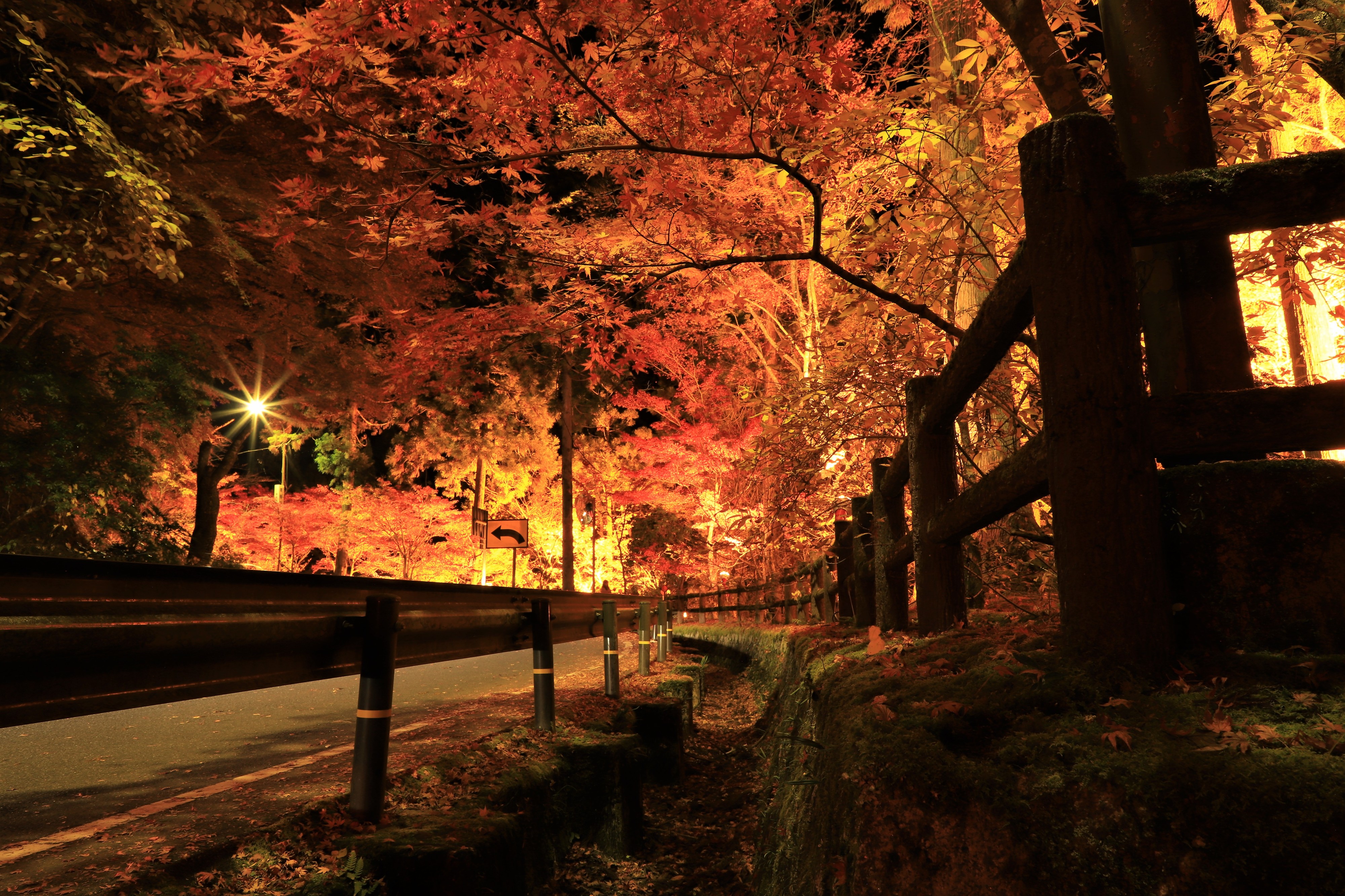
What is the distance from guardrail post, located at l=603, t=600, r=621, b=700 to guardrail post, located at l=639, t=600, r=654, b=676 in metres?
2.20

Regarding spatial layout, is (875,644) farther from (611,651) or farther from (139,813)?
(139,813)

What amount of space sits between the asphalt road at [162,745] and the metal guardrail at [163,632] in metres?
1.74

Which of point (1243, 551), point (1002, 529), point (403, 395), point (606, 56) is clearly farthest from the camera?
point (403, 395)

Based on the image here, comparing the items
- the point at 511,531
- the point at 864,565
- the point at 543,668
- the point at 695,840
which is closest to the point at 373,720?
the point at 543,668

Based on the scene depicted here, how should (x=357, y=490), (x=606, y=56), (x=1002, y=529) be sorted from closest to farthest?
(x=606, y=56) < (x=1002, y=529) < (x=357, y=490)

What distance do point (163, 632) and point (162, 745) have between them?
4253 millimetres

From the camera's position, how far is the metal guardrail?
1.72 metres

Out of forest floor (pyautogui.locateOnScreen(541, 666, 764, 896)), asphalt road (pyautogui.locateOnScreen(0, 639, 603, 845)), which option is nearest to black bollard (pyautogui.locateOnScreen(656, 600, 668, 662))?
asphalt road (pyautogui.locateOnScreen(0, 639, 603, 845))

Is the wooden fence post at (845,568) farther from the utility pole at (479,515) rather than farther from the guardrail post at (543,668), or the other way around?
the utility pole at (479,515)

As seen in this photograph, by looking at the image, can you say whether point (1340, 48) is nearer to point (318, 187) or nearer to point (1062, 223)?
point (1062, 223)

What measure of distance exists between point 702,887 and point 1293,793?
3393 millimetres

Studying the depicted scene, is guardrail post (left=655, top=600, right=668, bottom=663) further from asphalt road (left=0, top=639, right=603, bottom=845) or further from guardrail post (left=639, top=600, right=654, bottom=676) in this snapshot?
asphalt road (left=0, top=639, right=603, bottom=845)

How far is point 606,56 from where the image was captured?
477 centimetres

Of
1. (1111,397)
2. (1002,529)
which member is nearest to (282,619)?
(1111,397)
